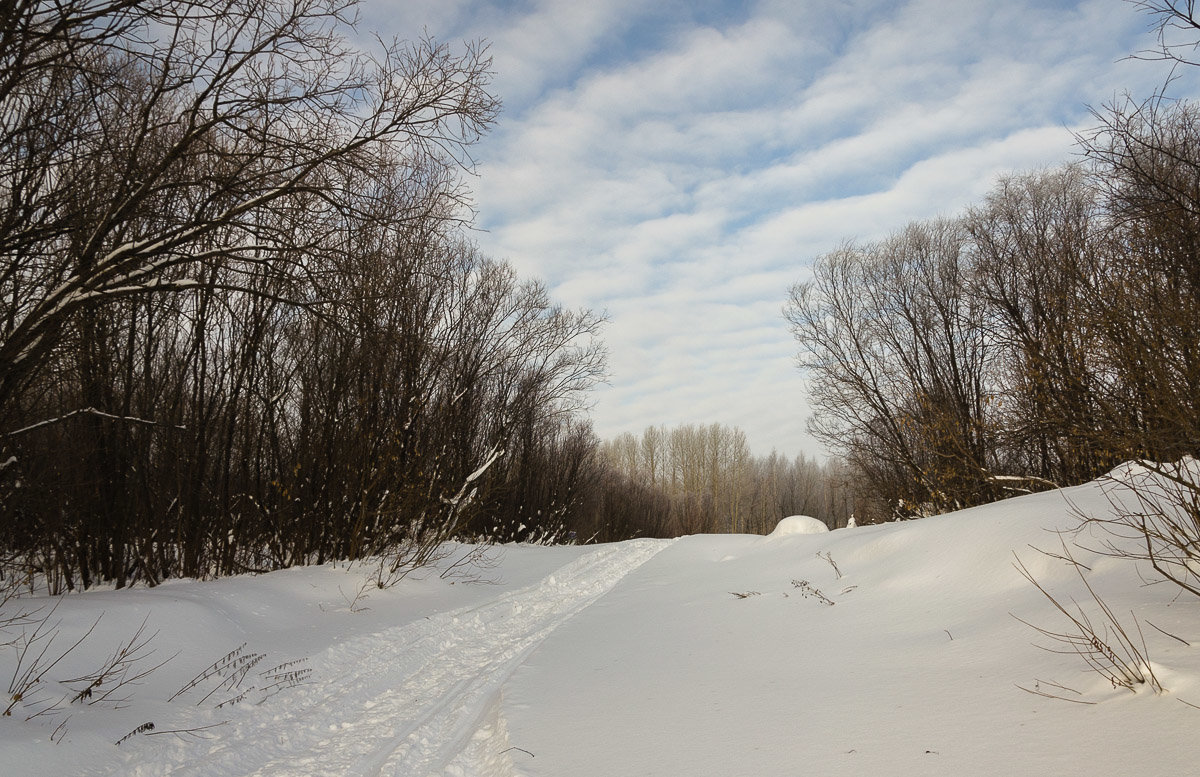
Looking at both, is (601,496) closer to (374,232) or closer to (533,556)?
(533,556)

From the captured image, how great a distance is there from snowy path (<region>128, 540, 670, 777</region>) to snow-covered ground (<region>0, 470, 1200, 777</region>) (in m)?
0.02

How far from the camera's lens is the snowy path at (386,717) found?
3.57 m

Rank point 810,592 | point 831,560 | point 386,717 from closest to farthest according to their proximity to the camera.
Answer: point 386,717
point 810,592
point 831,560

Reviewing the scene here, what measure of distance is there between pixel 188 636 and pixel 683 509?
165 feet

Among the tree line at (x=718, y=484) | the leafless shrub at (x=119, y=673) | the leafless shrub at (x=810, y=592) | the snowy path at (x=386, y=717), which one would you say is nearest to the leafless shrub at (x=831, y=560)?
the leafless shrub at (x=810, y=592)

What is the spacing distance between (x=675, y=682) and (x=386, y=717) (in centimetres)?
200

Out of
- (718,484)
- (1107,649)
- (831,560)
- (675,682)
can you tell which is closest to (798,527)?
(831,560)

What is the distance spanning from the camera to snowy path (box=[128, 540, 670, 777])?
3570mm

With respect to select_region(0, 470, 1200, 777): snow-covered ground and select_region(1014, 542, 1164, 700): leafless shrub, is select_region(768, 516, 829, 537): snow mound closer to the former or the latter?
select_region(0, 470, 1200, 777): snow-covered ground

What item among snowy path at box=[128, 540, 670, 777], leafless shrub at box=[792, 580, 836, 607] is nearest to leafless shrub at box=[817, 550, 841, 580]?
leafless shrub at box=[792, 580, 836, 607]

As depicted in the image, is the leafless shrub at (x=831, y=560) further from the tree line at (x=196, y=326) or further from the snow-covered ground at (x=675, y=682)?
the tree line at (x=196, y=326)

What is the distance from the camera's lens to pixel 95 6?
404cm

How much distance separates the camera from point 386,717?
4363 mm

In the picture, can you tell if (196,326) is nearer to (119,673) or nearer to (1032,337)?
(119,673)
